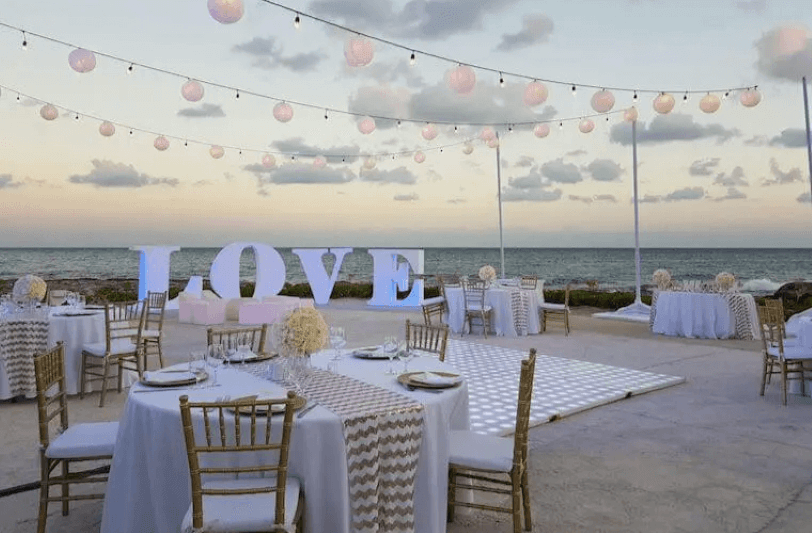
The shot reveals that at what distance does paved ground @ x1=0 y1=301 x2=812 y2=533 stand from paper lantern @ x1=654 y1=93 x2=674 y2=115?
325 cm

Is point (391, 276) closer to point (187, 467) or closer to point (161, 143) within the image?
point (161, 143)

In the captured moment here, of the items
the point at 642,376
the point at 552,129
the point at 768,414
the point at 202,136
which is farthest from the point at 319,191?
the point at 768,414

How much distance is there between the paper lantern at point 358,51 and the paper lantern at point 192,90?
77.8 inches

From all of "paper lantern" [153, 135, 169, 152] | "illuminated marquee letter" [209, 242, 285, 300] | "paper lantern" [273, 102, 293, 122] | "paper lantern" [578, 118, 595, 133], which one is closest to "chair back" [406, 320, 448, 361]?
"paper lantern" [273, 102, 293, 122]

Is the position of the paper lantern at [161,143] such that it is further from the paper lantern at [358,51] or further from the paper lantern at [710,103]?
the paper lantern at [710,103]

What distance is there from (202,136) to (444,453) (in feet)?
35.2

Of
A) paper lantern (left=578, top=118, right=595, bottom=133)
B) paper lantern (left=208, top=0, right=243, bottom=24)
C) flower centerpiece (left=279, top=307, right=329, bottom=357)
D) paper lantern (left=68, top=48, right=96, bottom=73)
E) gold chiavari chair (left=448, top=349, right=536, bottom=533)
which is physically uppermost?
paper lantern (left=578, top=118, right=595, bottom=133)

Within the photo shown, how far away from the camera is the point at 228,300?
1131 cm

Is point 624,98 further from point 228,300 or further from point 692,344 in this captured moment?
point 228,300

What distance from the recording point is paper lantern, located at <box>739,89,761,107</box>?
7316 mm

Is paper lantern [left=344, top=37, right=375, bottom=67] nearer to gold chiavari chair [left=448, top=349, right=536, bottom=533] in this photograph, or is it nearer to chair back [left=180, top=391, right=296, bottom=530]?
gold chiavari chair [left=448, top=349, right=536, bottom=533]

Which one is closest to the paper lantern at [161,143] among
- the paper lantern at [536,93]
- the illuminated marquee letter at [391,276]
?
the paper lantern at [536,93]

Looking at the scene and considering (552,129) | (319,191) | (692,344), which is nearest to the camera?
(692,344)

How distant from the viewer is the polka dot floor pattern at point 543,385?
4.79 meters
